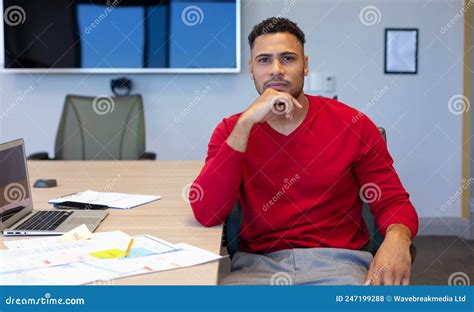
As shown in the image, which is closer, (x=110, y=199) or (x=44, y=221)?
(x=44, y=221)

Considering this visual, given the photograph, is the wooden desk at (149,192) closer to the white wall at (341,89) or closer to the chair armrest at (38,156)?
the chair armrest at (38,156)

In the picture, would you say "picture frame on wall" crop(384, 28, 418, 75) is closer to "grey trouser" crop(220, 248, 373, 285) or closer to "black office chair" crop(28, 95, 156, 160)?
"black office chair" crop(28, 95, 156, 160)

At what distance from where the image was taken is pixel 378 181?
1.76m

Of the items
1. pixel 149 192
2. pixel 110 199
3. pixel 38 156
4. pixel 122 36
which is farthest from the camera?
pixel 122 36

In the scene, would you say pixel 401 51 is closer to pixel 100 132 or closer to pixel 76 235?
pixel 100 132

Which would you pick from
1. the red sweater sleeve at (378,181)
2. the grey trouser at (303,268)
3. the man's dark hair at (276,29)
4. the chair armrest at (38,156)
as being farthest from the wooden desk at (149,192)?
the man's dark hair at (276,29)

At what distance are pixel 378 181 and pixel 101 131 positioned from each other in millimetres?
2102

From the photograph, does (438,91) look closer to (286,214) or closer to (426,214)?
(426,214)

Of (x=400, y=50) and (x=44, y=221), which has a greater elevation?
(x=400, y=50)

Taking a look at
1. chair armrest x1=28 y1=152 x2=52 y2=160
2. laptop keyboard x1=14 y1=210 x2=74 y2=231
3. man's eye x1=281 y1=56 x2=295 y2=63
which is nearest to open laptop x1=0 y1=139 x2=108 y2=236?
laptop keyboard x1=14 y1=210 x2=74 y2=231

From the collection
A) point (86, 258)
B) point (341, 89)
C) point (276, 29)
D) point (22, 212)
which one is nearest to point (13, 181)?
point (22, 212)

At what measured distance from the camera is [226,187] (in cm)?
166

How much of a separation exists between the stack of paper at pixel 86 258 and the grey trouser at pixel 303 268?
22cm

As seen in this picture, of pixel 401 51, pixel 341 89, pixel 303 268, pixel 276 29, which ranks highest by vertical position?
pixel 401 51
